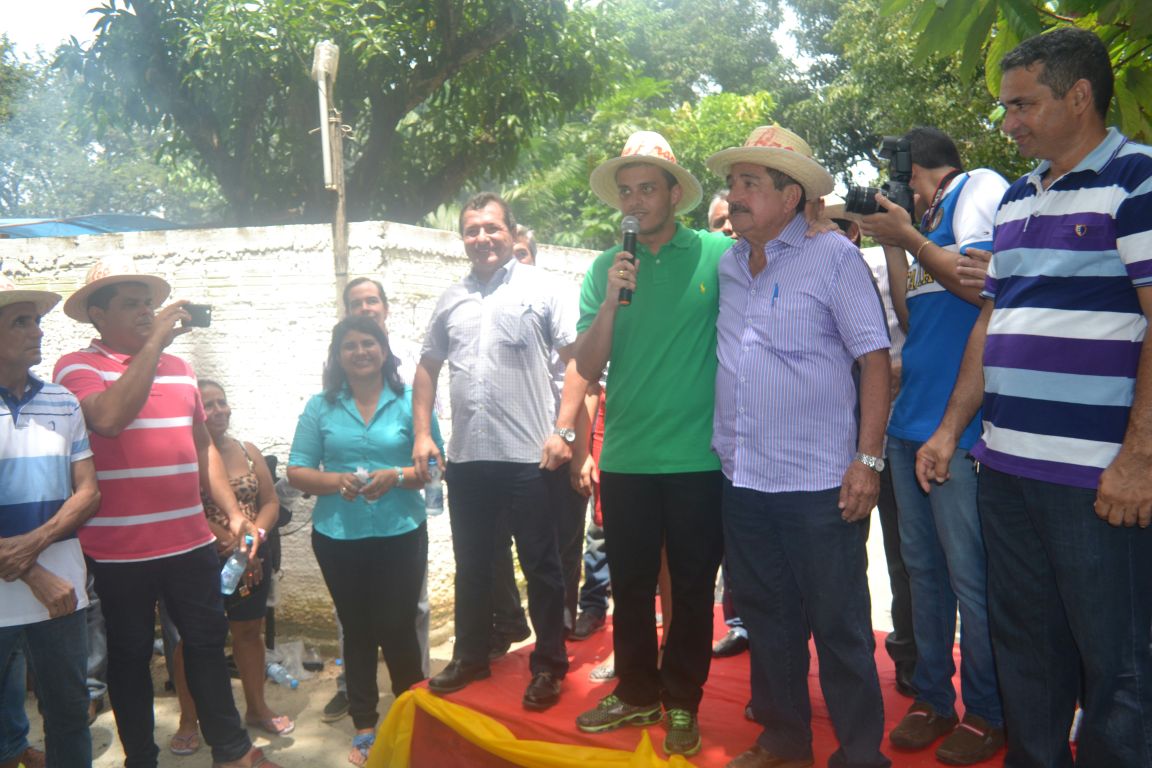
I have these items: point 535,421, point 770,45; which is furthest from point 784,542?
point 770,45

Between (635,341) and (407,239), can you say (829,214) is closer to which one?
(635,341)

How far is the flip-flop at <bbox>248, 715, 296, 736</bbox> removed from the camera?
4.80 metres

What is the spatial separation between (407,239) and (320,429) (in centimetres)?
233

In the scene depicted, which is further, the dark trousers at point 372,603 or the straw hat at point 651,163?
the dark trousers at point 372,603

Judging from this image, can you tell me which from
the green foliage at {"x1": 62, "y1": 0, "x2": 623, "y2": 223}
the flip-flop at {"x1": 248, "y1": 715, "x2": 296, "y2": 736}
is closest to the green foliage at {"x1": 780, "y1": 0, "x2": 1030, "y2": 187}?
the green foliage at {"x1": 62, "y1": 0, "x2": 623, "y2": 223}

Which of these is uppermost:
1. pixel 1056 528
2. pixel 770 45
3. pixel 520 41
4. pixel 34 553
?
pixel 770 45

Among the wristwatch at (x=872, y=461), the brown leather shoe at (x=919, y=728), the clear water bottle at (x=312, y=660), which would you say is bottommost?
the clear water bottle at (x=312, y=660)

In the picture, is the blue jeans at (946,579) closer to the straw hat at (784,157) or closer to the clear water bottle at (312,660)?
the straw hat at (784,157)

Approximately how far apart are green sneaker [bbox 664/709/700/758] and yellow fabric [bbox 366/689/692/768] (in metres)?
0.04

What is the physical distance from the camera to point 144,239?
21.5ft

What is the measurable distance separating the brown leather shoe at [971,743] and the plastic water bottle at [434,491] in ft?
7.01

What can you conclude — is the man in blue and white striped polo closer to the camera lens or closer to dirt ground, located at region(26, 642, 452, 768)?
the camera lens

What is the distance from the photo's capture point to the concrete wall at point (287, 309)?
6.14 m

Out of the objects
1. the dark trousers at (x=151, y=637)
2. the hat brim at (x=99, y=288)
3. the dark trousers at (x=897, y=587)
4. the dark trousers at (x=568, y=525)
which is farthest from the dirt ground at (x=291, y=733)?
the dark trousers at (x=897, y=587)
